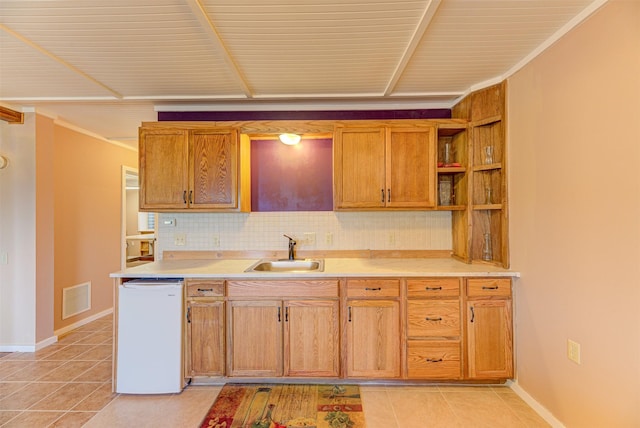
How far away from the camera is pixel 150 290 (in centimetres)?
230

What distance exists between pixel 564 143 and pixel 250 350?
102 inches

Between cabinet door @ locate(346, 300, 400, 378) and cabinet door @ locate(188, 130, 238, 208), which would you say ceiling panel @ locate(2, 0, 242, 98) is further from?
cabinet door @ locate(346, 300, 400, 378)

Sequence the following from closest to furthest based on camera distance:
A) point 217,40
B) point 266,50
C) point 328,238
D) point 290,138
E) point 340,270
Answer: point 217,40, point 266,50, point 340,270, point 290,138, point 328,238

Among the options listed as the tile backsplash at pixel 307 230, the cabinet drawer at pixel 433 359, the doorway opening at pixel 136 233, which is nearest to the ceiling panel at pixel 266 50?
the tile backsplash at pixel 307 230

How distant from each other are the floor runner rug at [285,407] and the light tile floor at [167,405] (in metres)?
0.09

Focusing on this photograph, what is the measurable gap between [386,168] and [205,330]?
1998 mm

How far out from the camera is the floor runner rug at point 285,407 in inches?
78.2

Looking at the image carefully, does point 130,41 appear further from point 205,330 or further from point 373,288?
point 373,288

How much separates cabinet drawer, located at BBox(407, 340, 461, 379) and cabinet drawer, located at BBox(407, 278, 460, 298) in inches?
14.3

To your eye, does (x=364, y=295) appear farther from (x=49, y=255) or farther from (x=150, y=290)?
(x=49, y=255)

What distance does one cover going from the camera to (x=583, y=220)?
172 centimetres

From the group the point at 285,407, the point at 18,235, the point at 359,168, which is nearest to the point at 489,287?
the point at 359,168

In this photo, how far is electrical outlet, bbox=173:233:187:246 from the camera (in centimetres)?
304

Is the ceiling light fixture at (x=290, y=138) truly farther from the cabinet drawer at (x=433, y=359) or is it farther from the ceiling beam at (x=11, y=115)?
the ceiling beam at (x=11, y=115)
